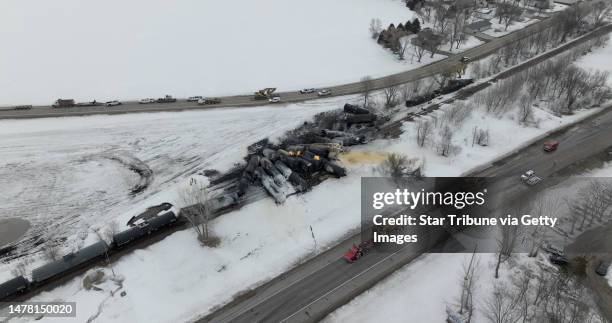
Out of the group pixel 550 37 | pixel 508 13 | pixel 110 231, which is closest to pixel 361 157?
pixel 110 231

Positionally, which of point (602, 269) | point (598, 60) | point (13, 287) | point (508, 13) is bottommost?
point (602, 269)

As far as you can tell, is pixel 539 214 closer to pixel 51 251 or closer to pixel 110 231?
pixel 110 231

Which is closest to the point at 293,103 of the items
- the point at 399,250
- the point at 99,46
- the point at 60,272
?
the point at 399,250

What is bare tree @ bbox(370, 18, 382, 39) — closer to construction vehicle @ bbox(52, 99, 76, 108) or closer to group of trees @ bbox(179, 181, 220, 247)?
construction vehicle @ bbox(52, 99, 76, 108)

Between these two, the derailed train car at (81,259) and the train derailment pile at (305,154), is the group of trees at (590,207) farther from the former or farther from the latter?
the derailed train car at (81,259)

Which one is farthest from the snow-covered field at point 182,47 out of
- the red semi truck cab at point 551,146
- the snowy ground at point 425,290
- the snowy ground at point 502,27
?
the snowy ground at point 425,290

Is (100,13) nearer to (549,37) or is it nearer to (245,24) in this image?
(245,24)
